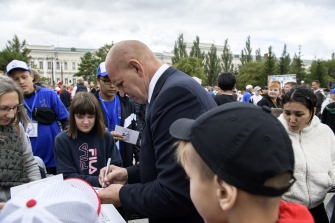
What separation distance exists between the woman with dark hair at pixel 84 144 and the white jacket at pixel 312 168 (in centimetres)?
166

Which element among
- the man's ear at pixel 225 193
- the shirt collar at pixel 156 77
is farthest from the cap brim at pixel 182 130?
the shirt collar at pixel 156 77

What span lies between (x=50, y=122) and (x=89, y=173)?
49.8 inches

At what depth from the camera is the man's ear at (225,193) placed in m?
0.91

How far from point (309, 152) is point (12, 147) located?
94.1 inches

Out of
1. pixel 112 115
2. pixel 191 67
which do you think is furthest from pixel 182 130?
pixel 191 67

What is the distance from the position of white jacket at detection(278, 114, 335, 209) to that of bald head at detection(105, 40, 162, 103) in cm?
142

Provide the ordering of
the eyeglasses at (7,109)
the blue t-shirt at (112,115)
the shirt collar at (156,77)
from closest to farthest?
1. the shirt collar at (156,77)
2. the eyeglasses at (7,109)
3. the blue t-shirt at (112,115)

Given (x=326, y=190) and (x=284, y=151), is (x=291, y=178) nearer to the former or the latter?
(x=284, y=151)

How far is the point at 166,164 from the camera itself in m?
1.43

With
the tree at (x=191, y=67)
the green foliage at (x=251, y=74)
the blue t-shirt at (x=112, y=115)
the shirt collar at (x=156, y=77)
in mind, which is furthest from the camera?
the green foliage at (x=251, y=74)

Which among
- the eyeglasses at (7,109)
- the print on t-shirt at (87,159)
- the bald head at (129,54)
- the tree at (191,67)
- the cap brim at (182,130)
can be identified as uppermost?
the tree at (191,67)

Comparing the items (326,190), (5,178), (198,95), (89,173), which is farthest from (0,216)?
(326,190)

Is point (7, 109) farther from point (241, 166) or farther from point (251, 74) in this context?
point (251, 74)

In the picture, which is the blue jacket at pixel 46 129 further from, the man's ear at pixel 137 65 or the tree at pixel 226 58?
the tree at pixel 226 58
